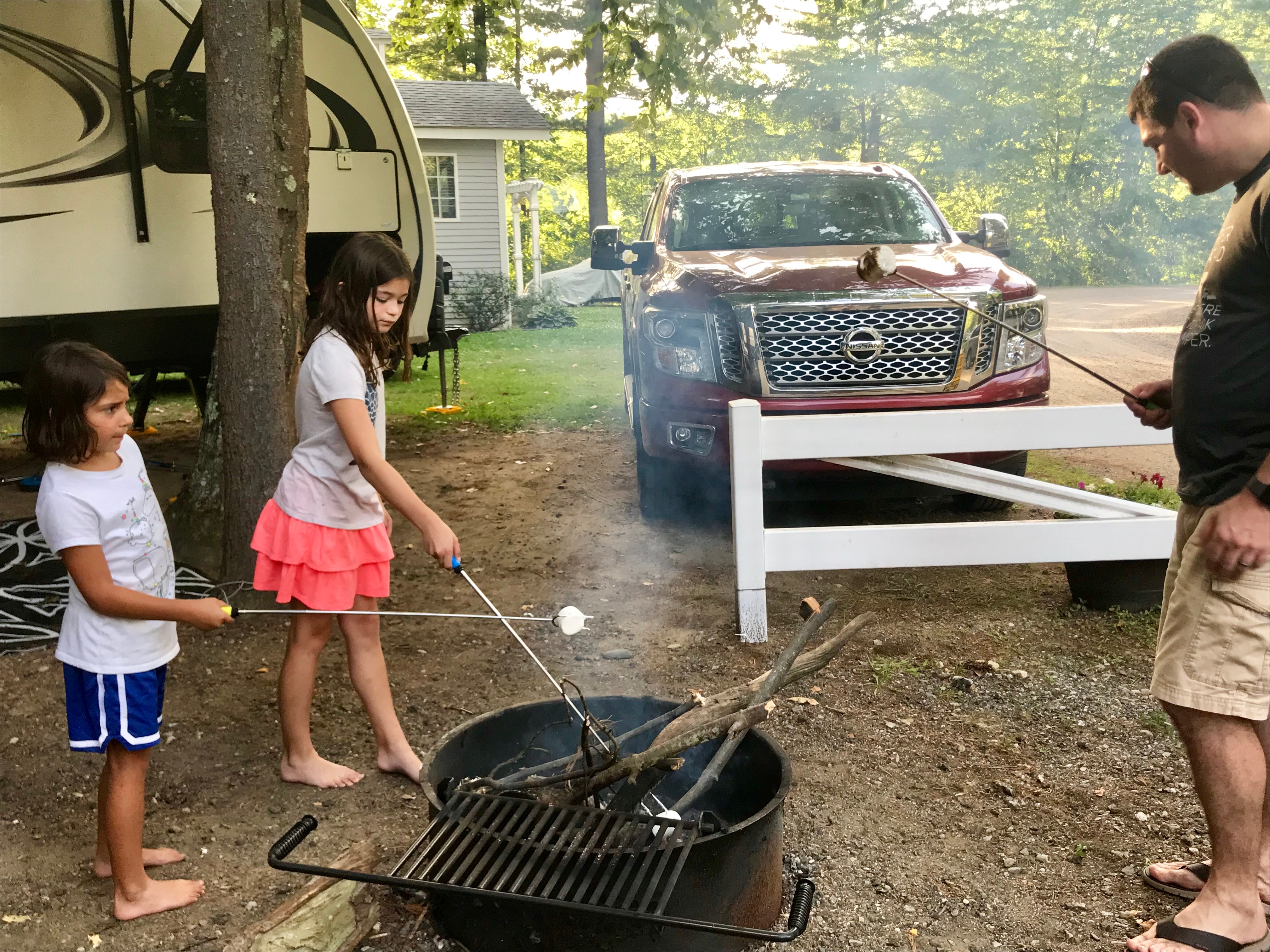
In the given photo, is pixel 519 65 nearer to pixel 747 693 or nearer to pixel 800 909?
pixel 747 693

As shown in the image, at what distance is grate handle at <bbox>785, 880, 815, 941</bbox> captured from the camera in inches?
83.0

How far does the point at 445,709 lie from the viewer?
4.01 metres

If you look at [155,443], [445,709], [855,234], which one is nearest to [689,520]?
[855,234]

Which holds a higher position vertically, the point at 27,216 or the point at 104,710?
the point at 27,216

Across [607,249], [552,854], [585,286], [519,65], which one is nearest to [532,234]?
[585,286]

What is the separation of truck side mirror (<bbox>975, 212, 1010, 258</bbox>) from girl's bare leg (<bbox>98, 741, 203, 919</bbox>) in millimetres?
5690

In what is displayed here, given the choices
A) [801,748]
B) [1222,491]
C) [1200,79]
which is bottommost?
[801,748]

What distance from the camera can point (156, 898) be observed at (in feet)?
9.03

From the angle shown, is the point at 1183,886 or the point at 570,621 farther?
the point at 1183,886

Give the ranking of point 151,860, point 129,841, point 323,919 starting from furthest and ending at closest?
point 151,860, point 129,841, point 323,919

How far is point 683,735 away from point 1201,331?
1.50 metres

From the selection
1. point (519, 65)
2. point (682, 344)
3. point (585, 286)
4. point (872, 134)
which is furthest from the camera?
point (519, 65)

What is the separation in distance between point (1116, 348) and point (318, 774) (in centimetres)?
1381

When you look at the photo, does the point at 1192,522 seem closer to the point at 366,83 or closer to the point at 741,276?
the point at 741,276
